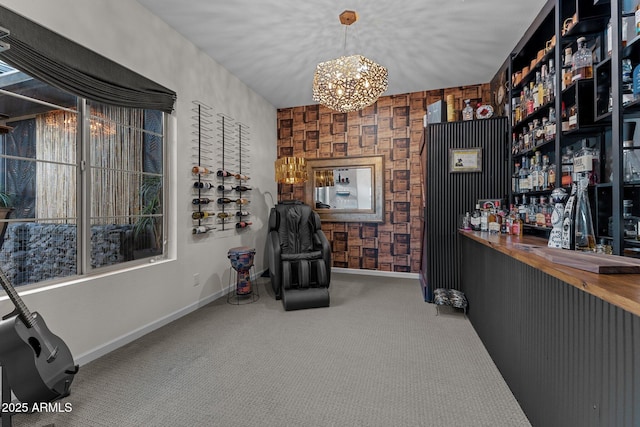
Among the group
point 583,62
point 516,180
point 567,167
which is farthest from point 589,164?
point 516,180

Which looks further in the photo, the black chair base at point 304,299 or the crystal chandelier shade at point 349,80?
the black chair base at point 304,299

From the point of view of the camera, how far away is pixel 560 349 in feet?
3.93

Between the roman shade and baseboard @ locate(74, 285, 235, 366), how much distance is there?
190cm

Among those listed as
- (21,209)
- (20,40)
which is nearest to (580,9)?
(20,40)

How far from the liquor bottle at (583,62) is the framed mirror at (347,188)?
2.79 meters

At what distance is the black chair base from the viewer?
121 inches

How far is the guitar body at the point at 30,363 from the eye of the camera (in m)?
1.25

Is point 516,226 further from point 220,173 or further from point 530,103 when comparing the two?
point 220,173

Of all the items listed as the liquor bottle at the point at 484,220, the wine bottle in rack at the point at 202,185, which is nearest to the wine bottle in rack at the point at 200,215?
the wine bottle in rack at the point at 202,185

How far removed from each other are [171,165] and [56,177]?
3.24 ft

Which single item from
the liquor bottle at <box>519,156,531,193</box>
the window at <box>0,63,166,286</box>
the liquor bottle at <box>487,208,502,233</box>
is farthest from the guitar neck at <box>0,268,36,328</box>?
the liquor bottle at <box>519,156,531,193</box>

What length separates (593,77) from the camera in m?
1.83

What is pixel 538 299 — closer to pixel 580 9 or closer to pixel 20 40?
pixel 580 9

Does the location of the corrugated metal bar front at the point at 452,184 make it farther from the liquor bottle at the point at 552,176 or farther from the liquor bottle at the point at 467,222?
the liquor bottle at the point at 552,176
